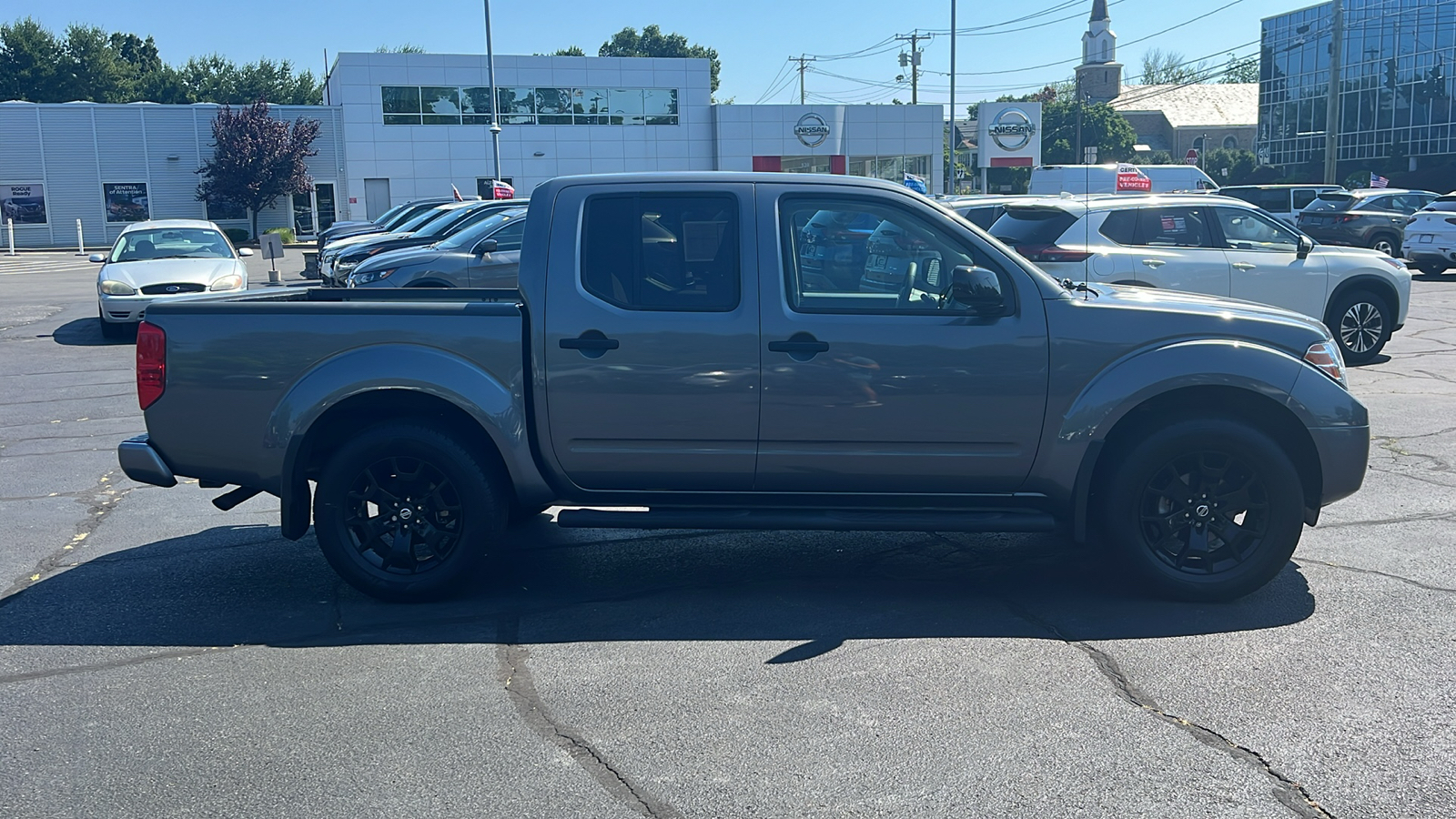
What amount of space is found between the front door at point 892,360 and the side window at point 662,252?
183mm

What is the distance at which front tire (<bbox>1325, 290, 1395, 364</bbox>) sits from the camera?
1269 centimetres

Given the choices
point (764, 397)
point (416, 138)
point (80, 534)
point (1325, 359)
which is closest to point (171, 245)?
point (80, 534)

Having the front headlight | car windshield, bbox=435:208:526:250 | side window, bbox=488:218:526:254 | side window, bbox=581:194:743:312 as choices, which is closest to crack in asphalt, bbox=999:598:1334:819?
the front headlight

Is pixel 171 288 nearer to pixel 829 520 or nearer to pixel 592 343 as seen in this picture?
pixel 592 343

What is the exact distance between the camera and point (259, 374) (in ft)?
17.7

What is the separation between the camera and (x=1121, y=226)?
39.3 ft

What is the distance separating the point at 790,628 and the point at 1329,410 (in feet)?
8.55

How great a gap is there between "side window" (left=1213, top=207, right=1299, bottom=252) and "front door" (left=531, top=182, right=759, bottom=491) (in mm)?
8345

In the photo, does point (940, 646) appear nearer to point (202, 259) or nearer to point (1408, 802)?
point (1408, 802)


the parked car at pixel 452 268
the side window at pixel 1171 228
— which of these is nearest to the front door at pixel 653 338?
the side window at pixel 1171 228

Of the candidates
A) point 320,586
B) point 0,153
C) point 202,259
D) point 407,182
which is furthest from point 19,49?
point 320,586

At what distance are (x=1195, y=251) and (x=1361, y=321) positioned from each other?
246 cm

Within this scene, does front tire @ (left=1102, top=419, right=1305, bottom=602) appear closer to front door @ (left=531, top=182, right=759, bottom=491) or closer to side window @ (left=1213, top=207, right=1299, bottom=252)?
front door @ (left=531, top=182, right=759, bottom=491)

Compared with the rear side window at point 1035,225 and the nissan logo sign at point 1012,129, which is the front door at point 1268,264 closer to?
the rear side window at point 1035,225
